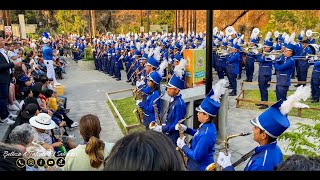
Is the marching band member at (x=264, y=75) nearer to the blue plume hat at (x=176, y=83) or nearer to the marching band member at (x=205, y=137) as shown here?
the blue plume hat at (x=176, y=83)

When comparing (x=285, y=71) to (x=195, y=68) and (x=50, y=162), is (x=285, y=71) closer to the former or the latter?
(x=195, y=68)

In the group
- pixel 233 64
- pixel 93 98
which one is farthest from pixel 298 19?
pixel 93 98

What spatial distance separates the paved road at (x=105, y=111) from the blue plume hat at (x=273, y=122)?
2.73m

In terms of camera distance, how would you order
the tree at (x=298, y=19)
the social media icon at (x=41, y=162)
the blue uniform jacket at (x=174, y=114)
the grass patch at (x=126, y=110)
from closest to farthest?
the social media icon at (x=41, y=162) → the blue uniform jacket at (x=174, y=114) → the grass patch at (x=126, y=110) → the tree at (x=298, y=19)

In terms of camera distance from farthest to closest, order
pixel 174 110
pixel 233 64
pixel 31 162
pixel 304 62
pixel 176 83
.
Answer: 1. pixel 304 62
2. pixel 233 64
3. pixel 176 83
4. pixel 174 110
5. pixel 31 162

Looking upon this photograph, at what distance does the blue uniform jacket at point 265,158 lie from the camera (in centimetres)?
281

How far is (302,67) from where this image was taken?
44.5 feet

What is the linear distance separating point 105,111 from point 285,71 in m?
5.99

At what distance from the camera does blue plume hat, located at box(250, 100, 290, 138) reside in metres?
2.97

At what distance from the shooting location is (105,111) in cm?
1035

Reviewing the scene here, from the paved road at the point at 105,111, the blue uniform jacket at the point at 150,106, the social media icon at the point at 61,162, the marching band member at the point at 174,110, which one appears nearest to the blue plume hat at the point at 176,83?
the marching band member at the point at 174,110

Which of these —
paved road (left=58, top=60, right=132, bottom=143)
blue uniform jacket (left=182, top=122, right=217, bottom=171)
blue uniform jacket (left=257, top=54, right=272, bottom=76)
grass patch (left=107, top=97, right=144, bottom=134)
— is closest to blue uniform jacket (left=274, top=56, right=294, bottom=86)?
blue uniform jacket (left=257, top=54, right=272, bottom=76)

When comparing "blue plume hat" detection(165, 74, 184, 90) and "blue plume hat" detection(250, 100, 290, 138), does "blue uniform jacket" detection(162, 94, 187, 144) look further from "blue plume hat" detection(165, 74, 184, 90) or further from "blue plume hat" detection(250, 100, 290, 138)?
"blue plume hat" detection(250, 100, 290, 138)
